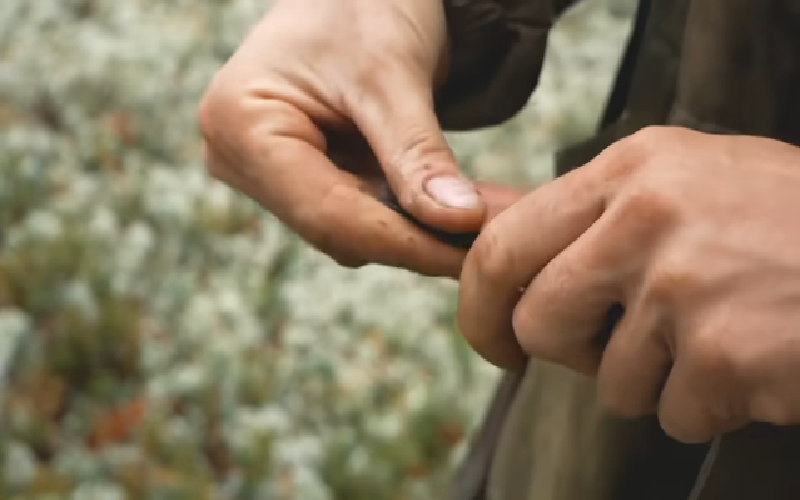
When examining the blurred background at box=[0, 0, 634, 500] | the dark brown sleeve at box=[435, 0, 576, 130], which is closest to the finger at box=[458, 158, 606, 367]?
the dark brown sleeve at box=[435, 0, 576, 130]

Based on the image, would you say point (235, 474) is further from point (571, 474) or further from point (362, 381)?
point (571, 474)

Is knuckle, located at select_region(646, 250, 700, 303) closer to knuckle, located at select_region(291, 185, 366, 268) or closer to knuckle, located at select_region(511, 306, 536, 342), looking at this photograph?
knuckle, located at select_region(511, 306, 536, 342)

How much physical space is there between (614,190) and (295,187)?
192mm

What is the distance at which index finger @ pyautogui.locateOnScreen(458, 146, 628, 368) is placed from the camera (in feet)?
1.06

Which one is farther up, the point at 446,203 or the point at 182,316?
the point at 446,203

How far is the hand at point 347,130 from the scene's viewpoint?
0.43 m

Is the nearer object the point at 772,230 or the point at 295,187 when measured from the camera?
the point at 772,230

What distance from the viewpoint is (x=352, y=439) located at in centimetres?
91

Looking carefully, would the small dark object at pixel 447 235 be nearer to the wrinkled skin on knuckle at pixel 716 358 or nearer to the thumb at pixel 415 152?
the thumb at pixel 415 152

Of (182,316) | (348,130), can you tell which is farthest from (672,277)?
(182,316)

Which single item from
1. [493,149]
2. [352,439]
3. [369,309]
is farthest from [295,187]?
[493,149]

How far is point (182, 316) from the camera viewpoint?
1.04 meters

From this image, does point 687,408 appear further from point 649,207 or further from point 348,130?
point 348,130

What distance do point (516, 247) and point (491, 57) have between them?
0.22 meters
